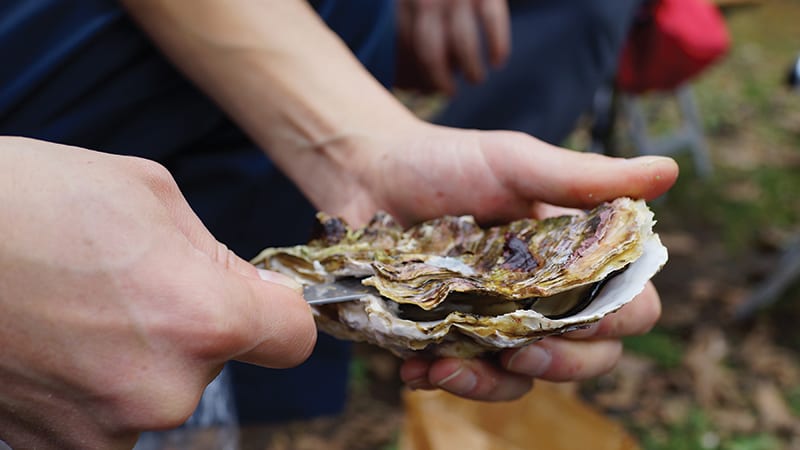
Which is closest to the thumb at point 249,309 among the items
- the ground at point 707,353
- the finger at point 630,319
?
the finger at point 630,319

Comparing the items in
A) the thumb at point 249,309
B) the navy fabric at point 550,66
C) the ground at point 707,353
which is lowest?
the ground at point 707,353

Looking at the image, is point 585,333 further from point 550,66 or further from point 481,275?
point 550,66

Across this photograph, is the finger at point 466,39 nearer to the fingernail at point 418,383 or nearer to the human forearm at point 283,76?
the human forearm at point 283,76

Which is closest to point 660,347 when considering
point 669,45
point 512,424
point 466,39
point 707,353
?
point 707,353

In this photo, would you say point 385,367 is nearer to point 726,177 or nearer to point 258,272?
point 258,272

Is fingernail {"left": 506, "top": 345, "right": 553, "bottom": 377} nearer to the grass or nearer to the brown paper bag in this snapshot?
the brown paper bag

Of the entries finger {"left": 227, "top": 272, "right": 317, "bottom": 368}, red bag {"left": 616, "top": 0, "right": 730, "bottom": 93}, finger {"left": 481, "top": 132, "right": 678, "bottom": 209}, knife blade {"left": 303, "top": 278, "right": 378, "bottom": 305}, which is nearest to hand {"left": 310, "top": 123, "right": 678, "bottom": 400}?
finger {"left": 481, "top": 132, "right": 678, "bottom": 209}
